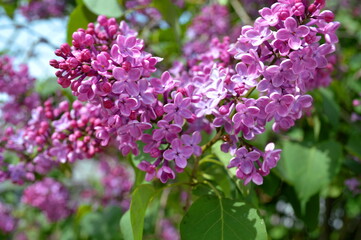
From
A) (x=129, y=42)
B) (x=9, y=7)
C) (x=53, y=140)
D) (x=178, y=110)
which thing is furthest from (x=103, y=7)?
(x=9, y=7)

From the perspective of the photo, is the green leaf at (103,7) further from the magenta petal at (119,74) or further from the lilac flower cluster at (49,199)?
the lilac flower cluster at (49,199)

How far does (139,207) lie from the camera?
120 centimetres

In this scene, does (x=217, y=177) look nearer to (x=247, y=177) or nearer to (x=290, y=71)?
(x=247, y=177)

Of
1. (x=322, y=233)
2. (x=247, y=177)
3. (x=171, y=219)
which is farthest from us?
(x=171, y=219)

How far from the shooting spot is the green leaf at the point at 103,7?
1762 mm

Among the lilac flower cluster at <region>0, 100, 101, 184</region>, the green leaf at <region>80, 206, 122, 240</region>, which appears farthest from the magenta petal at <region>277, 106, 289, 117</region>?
the green leaf at <region>80, 206, 122, 240</region>

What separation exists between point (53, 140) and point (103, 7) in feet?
2.11

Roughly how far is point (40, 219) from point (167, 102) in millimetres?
4179

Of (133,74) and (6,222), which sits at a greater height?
(133,74)

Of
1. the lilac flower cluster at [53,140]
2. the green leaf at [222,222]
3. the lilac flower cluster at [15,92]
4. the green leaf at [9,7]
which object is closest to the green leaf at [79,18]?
the lilac flower cluster at [53,140]

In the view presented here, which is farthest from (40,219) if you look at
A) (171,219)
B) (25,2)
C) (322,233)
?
(322,233)

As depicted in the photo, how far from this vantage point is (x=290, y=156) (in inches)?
78.0

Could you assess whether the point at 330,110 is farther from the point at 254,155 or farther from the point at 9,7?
the point at 9,7

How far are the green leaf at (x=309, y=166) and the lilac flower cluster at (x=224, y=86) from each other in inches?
28.3
